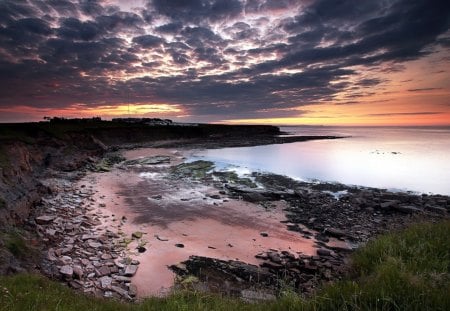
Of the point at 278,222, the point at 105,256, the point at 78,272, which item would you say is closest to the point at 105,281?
the point at 78,272

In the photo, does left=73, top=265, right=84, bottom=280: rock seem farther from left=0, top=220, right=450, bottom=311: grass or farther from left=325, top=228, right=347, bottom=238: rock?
left=325, top=228, right=347, bottom=238: rock

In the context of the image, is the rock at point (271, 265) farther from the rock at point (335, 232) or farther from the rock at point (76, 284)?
the rock at point (76, 284)

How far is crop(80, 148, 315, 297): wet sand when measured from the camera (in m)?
11.0

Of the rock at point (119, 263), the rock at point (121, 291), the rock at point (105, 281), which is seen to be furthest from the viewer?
the rock at point (119, 263)

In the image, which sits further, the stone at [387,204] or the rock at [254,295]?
the stone at [387,204]

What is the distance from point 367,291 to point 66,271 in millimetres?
8526

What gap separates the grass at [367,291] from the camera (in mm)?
4336

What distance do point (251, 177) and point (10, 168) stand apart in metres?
19.2

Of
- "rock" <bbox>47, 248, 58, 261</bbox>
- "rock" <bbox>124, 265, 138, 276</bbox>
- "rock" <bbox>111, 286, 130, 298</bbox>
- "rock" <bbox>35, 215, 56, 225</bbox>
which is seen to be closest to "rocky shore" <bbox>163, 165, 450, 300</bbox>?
"rock" <bbox>124, 265, 138, 276</bbox>

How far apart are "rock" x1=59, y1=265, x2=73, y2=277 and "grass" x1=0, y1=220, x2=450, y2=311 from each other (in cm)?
237

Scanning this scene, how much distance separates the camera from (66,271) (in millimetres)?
9008

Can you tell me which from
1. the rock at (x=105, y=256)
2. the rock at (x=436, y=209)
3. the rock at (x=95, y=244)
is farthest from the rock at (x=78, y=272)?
the rock at (x=436, y=209)

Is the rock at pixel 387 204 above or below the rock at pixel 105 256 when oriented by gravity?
above

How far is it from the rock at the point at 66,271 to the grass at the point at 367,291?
2373mm
